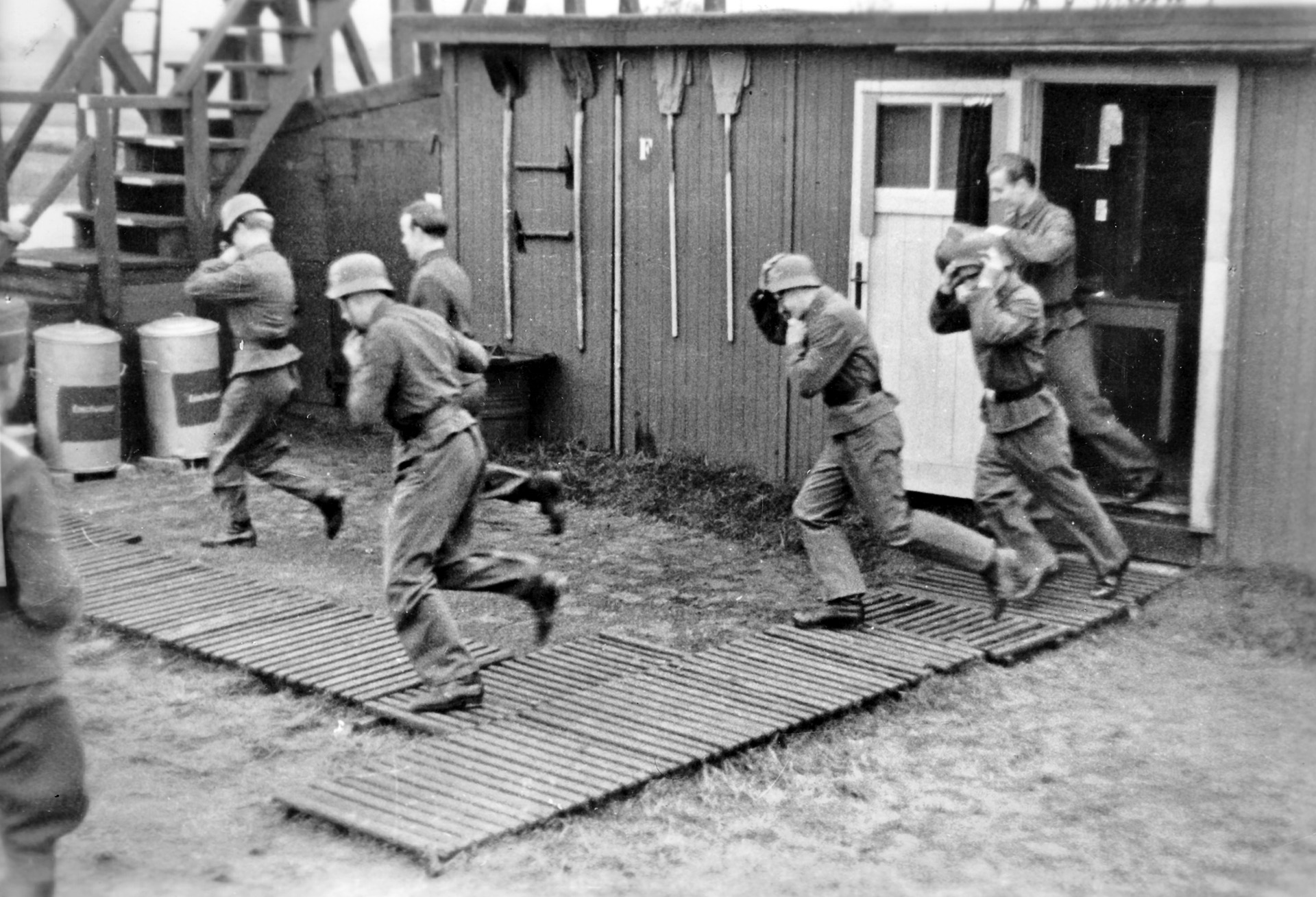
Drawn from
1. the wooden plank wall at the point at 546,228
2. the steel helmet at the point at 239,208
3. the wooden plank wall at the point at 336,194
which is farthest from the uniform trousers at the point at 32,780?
the wooden plank wall at the point at 336,194

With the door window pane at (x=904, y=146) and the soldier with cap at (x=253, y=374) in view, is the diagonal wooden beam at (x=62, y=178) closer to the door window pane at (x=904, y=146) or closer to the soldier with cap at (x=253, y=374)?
the soldier with cap at (x=253, y=374)

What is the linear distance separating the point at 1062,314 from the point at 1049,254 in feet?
1.31

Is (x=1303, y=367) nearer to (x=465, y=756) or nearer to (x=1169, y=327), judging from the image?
(x=1169, y=327)

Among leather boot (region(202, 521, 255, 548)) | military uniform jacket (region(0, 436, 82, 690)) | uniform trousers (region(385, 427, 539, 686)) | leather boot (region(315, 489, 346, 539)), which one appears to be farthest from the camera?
leather boot (region(202, 521, 255, 548))

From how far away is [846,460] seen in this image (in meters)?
8.56

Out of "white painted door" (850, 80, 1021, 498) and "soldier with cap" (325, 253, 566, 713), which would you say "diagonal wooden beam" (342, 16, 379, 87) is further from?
"soldier with cap" (325, 253, 566, 713)

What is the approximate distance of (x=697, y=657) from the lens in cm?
822

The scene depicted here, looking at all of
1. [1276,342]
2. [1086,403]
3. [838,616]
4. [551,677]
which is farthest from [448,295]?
[1276,342]

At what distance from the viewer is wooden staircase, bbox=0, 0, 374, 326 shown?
12930 millimetres

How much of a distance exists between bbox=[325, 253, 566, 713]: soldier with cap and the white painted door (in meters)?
3.66

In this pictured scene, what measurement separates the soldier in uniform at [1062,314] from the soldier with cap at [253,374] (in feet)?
13.6

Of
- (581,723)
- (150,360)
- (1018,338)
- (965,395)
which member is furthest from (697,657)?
(150,360)

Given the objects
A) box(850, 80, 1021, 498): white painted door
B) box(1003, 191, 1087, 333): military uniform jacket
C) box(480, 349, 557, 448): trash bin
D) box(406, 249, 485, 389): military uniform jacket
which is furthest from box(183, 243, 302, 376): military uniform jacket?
box(1003, 191, 1087, 333): military uniform jacket

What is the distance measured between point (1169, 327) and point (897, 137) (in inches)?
79.1
